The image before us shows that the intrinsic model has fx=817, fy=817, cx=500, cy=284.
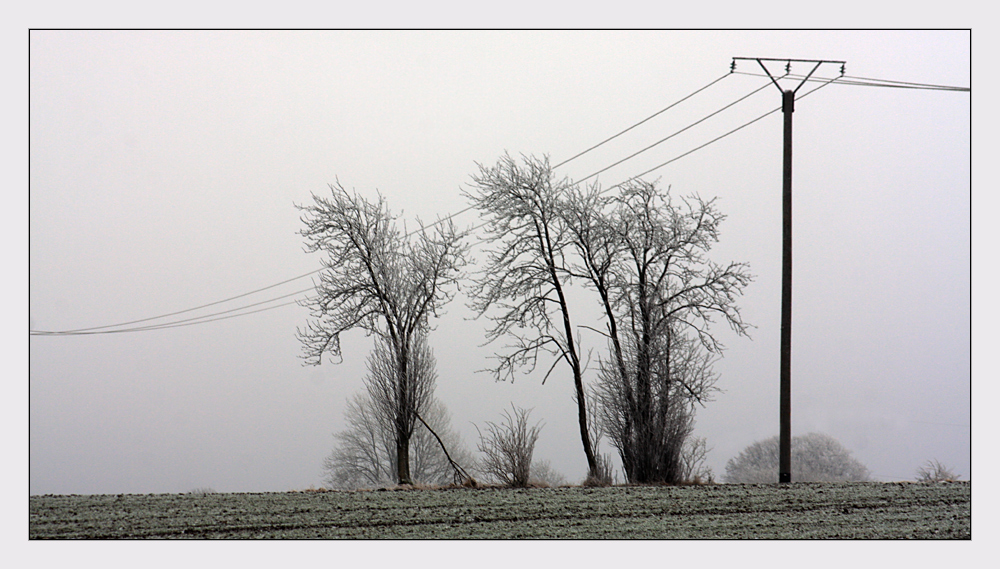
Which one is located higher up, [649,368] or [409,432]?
[649,368]

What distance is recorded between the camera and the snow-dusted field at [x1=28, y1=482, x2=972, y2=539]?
856cm

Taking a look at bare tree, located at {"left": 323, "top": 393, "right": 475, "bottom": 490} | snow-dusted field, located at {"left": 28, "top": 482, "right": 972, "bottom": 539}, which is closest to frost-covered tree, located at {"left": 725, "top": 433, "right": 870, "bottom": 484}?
bare tree, located at {"left": 323, "top": 393, "right": 475, "bottom": 490}

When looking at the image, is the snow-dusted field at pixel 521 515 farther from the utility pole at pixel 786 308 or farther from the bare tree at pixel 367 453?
the bare tree at pixel 367 453

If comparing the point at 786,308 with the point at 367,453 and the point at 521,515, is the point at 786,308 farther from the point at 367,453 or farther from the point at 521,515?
the point at 367,453

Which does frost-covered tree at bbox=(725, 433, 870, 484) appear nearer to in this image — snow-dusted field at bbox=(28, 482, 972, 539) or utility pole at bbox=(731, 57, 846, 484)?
utility pole at bbox=(731, 57, 846, 484)

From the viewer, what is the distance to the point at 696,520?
9.25 metres

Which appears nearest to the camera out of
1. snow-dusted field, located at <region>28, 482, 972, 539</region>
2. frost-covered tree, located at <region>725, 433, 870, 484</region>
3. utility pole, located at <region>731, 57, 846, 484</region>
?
snow-dusted field, located at <region>28, 482, 972, 539</region>

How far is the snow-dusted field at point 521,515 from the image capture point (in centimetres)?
856

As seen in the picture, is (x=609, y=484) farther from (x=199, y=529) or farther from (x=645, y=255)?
(x=199, y=529)

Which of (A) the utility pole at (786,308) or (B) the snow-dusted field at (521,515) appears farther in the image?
(A) the utility pole at (786,308)

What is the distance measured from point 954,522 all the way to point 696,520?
9.61 ft

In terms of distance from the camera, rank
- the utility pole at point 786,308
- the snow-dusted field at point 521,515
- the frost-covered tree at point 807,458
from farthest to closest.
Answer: the frost-covered tree at point 807,458 < the utility pole at point 786,308 < the snow-dusted field at point 521,515

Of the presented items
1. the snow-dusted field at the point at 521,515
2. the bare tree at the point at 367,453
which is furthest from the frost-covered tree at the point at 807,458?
the snow-dusted field at the point at 521,515
